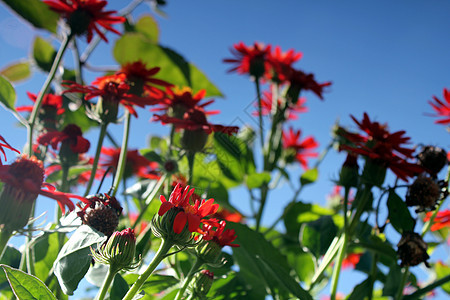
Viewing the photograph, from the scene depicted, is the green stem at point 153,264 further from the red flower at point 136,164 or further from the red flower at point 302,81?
the red flower at point 302,81

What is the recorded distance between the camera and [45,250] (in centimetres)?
60

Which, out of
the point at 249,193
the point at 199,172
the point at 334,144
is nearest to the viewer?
the point at 199,172

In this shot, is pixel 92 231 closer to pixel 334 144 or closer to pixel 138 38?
pixel 138 38

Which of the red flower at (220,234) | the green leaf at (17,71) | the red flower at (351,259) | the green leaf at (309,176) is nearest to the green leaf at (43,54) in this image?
the green leaf at (17,71)

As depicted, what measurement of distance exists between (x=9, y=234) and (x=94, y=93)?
0.26m

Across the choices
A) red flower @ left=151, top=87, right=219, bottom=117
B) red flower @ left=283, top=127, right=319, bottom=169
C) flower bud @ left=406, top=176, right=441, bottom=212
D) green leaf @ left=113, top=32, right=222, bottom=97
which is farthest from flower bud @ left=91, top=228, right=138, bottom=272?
red flower @ left=283, top=127, right=319, bottom=169

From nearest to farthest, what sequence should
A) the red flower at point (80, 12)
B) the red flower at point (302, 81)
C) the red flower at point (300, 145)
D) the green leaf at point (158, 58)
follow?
the red flower at point (80, 12), the green leaf at point (158, 58), the red flower at point (302, 81), the red flower at point (300, 145)

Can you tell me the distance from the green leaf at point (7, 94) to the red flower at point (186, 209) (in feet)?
1.18

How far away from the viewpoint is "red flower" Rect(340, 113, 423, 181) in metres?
0.67

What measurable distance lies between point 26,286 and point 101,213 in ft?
0.40

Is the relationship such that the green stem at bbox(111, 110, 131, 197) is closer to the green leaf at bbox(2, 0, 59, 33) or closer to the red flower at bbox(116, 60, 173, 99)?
the red flower at bbox(116, 60, 173, 99)

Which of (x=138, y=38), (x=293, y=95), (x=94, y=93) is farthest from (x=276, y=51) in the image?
(x=94, y=93)

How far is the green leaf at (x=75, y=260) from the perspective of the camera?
0.40 meters

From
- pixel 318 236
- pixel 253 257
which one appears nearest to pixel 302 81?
pixel 318 236
